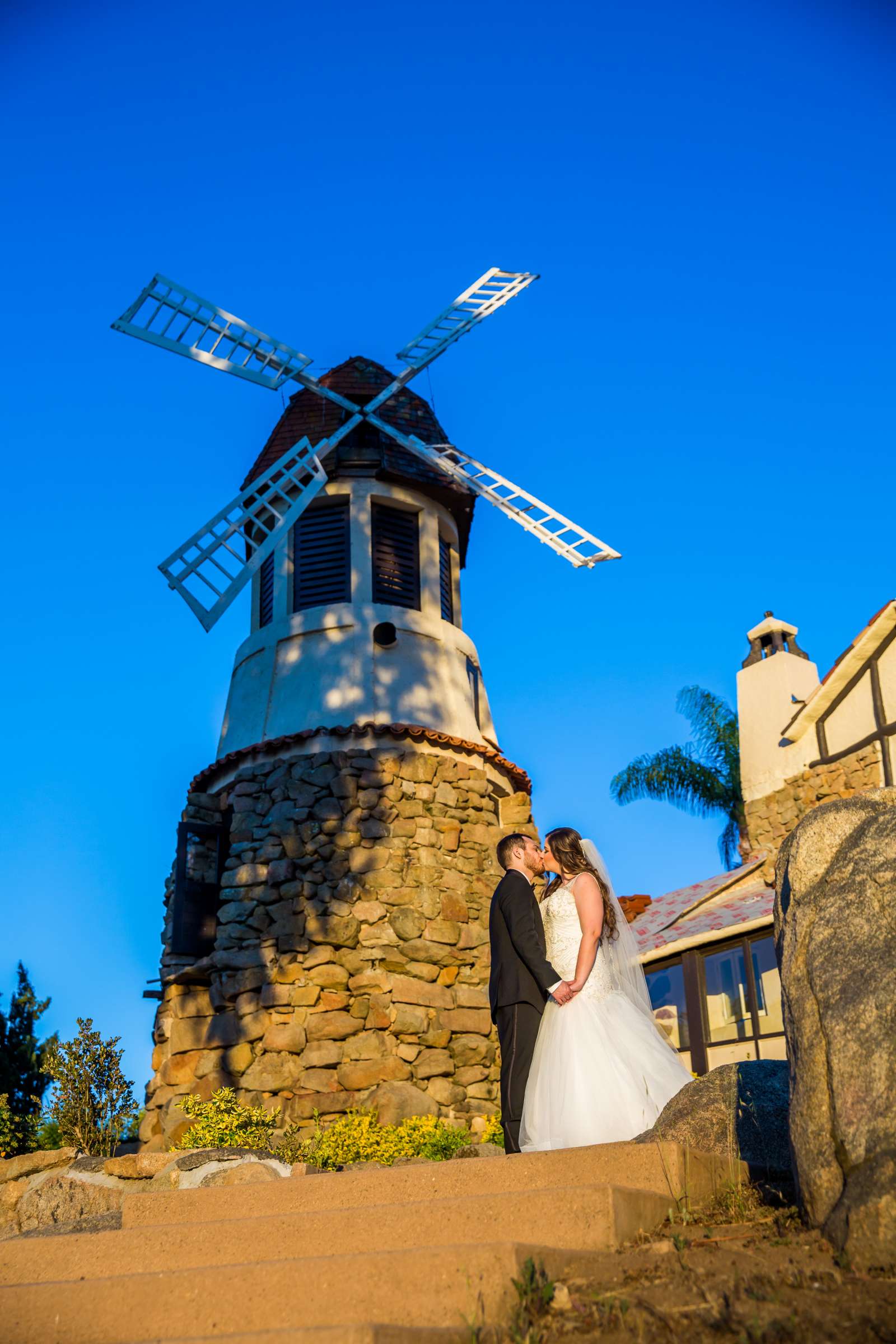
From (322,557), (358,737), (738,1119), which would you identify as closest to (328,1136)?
(358,737)

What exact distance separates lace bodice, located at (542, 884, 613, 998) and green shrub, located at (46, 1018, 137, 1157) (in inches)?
260

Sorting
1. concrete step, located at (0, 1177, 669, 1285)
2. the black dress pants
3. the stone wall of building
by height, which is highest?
the stone wall of building

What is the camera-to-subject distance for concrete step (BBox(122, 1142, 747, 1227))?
15.7ft

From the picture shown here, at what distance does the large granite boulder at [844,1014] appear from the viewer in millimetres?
3715

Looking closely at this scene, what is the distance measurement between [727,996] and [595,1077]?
8.79 metres

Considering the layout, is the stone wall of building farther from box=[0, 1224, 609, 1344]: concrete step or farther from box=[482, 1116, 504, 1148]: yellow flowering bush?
box=[0, 1224, 609, 1344]: concrete step

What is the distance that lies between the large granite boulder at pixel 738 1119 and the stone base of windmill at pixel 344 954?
272 inches

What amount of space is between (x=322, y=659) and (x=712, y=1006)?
6490mm

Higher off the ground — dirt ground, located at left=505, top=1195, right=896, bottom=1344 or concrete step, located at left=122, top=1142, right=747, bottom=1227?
concrete step, located at left=122, top=1142, right=747, bottom=1227

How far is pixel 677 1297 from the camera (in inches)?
138

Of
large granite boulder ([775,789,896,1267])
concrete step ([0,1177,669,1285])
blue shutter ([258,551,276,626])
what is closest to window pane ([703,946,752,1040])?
blue shutter ([258,551,276,626])

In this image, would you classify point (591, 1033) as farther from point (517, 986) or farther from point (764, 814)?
point (764, 814)

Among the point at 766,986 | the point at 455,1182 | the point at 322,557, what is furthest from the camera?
the point at 322,557

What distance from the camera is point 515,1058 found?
6.59 meters
